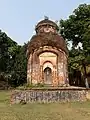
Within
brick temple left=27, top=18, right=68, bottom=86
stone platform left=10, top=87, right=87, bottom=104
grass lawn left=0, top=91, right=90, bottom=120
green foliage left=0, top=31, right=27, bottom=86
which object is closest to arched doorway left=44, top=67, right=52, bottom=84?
brick temple left=27, top=18, right=68, bottom=86

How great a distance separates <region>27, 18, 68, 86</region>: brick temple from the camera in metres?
22.7

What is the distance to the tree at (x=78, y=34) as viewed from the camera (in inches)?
1135

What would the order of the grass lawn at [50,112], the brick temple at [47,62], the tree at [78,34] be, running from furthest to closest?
1. the tree at [78,34]
2. the brick temple at [47,62]
3. the grass lawn at [50,112]

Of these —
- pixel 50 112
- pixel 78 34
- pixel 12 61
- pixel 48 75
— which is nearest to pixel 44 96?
pixel 50 112

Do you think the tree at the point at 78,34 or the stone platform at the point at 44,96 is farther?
the tree at the point at 78,34

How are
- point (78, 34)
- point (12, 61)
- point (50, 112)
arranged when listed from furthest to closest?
point (12, 61)
point (78, 34)
point (50, 112)

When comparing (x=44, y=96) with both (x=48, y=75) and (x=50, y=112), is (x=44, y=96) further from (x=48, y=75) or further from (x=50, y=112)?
(x=48, y=75)

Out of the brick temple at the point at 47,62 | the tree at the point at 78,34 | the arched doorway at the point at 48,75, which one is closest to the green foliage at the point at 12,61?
the tree at the point at 78,34

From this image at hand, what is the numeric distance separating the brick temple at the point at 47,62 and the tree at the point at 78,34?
18.8ft

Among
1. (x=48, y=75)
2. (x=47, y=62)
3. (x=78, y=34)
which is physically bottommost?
(x=48, y=75)

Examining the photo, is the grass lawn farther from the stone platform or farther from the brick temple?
the brick temple

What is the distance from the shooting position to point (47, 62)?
23172 mm

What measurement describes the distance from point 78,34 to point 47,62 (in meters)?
10.4

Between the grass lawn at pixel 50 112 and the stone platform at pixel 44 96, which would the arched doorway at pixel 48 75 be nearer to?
the stone platform at pixel 44 96
